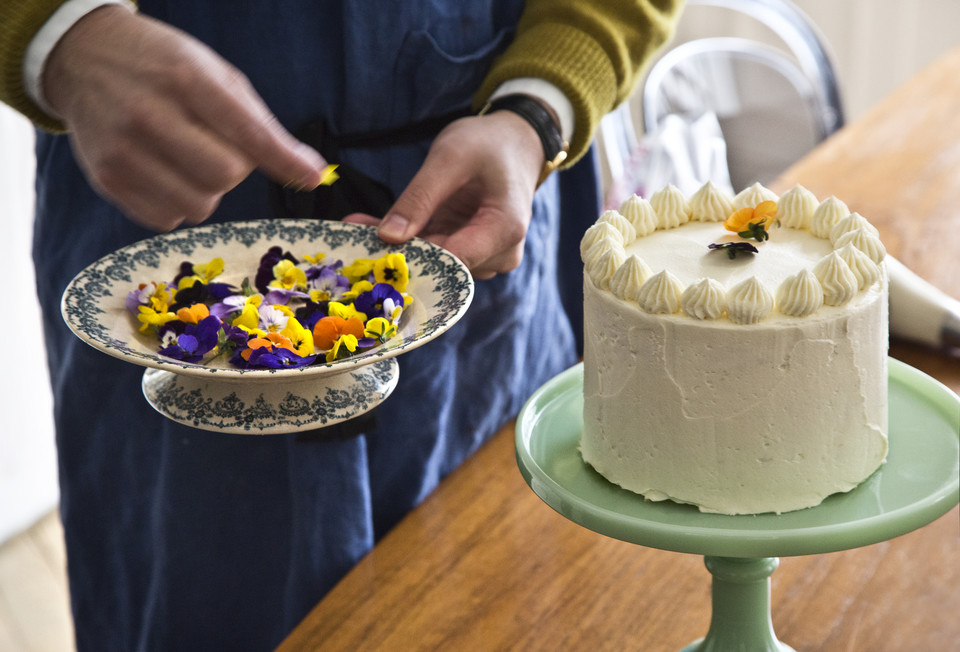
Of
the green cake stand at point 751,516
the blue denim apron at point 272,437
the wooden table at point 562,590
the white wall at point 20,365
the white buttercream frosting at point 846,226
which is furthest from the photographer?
the white wall at point 20,365

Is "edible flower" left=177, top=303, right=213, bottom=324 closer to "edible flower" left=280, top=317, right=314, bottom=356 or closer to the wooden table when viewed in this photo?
"edible flower" left=280, top=317, right=314, bottom=356

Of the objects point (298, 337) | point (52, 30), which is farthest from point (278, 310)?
point (52, 30)

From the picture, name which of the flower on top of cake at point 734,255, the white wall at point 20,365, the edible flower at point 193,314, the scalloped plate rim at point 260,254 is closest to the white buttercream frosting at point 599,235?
the flower on top of cake at point 734,255

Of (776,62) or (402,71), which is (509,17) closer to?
(402,71)

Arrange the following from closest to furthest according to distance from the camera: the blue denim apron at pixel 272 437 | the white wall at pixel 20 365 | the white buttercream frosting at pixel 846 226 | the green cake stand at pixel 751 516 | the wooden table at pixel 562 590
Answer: the green cake stand at pixel 751 516
the white buttercream frosting at pixel 846 226
the wooden table at pixel 562 590
the blue denim apron at pixel 272 437
the white wall at pixel 20 365

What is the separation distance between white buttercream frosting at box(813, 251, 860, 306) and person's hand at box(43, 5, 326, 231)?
0.36 meters

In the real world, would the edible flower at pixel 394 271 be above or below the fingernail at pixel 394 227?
below

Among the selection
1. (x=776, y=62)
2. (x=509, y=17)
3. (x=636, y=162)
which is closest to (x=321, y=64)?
(x=509, y=17)

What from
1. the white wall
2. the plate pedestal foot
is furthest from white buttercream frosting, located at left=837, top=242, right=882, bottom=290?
the white wall

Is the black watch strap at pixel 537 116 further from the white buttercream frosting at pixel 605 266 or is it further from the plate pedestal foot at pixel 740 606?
the plate pedestal foot at pixel 740 606

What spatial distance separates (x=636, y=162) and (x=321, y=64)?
144 centimetres

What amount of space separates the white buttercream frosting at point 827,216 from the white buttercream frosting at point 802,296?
0.43 feet

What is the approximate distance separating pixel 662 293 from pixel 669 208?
0.54 feet

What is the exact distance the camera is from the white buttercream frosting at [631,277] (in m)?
0.67
